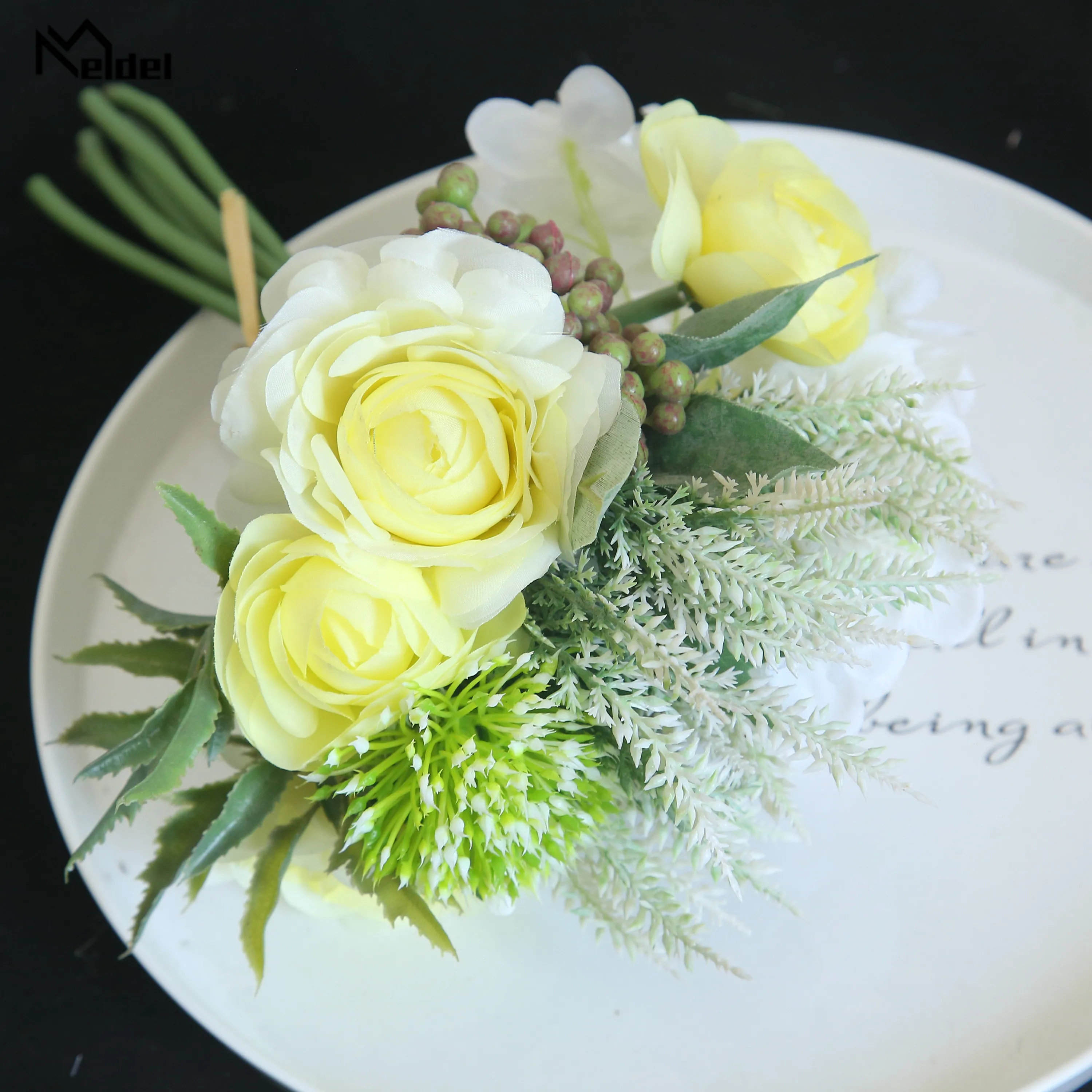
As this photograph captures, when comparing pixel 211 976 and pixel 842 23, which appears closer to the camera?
pixel 211 976

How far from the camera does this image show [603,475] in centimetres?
36

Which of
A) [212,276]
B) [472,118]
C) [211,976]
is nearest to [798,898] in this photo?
[211,976]

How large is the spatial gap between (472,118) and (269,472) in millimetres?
265

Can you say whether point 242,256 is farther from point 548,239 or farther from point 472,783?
point 472,783

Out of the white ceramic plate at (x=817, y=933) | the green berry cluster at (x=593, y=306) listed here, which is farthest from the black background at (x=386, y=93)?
the green berry cluster at (x=593, y=306)

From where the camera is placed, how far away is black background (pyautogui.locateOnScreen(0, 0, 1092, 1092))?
0.80 metres

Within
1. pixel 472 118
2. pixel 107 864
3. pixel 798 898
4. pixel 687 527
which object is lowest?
pixel 798 898

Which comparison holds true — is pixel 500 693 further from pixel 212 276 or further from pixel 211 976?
pixel 212 276

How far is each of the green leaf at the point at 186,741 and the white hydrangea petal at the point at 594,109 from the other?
35cm

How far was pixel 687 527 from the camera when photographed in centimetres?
40

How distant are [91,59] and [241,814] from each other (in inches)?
29.6

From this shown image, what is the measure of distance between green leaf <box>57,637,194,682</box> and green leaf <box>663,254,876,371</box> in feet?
0.96

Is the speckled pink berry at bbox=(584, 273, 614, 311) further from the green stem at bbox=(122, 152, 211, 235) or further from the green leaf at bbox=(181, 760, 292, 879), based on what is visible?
the green stem at bbox=(122, 152, 211, 235)

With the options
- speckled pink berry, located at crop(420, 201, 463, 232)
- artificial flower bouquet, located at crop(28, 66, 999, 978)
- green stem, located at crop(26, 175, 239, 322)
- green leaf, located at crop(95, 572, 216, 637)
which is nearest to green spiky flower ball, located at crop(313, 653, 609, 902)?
artificial flower bouquet, located at crop(28, 66, 999, 978)
